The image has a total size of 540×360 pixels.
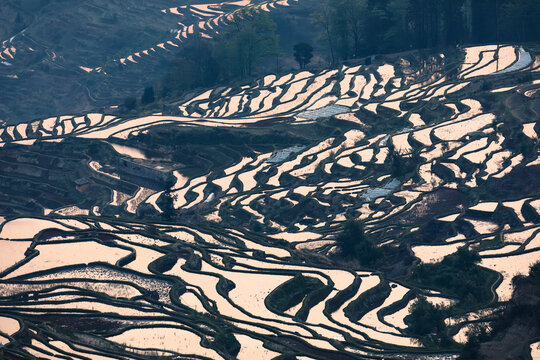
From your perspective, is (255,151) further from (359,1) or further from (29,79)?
(29,79)

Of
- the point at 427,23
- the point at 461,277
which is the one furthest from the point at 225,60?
the point at 461,277

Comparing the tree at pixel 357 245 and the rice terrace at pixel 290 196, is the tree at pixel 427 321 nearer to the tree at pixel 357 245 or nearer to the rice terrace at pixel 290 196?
the rice terrace at pixel 290 196

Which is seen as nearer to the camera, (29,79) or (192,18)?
(29,79)

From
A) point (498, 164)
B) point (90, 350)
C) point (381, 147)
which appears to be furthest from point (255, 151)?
point (90, 350)

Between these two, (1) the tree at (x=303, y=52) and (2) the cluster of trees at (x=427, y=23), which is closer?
(2) the cluster of trees at (x=427, y=23)

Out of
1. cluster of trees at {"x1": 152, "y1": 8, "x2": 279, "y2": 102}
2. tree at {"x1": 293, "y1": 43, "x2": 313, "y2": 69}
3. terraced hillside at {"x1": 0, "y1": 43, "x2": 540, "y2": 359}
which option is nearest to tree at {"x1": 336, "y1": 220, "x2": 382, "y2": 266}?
terraced hillside at {"x1": 0, "y1": 43, "x2": 540, "y2": 359}

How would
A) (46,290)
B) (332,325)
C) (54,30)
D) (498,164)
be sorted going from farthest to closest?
(54,30), (498,164), (46,290), (332,325)

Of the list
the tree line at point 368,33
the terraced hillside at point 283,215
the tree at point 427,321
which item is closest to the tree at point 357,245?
the terraced hillside at point 283,215

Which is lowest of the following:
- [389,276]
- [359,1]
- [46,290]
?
[389,276]
